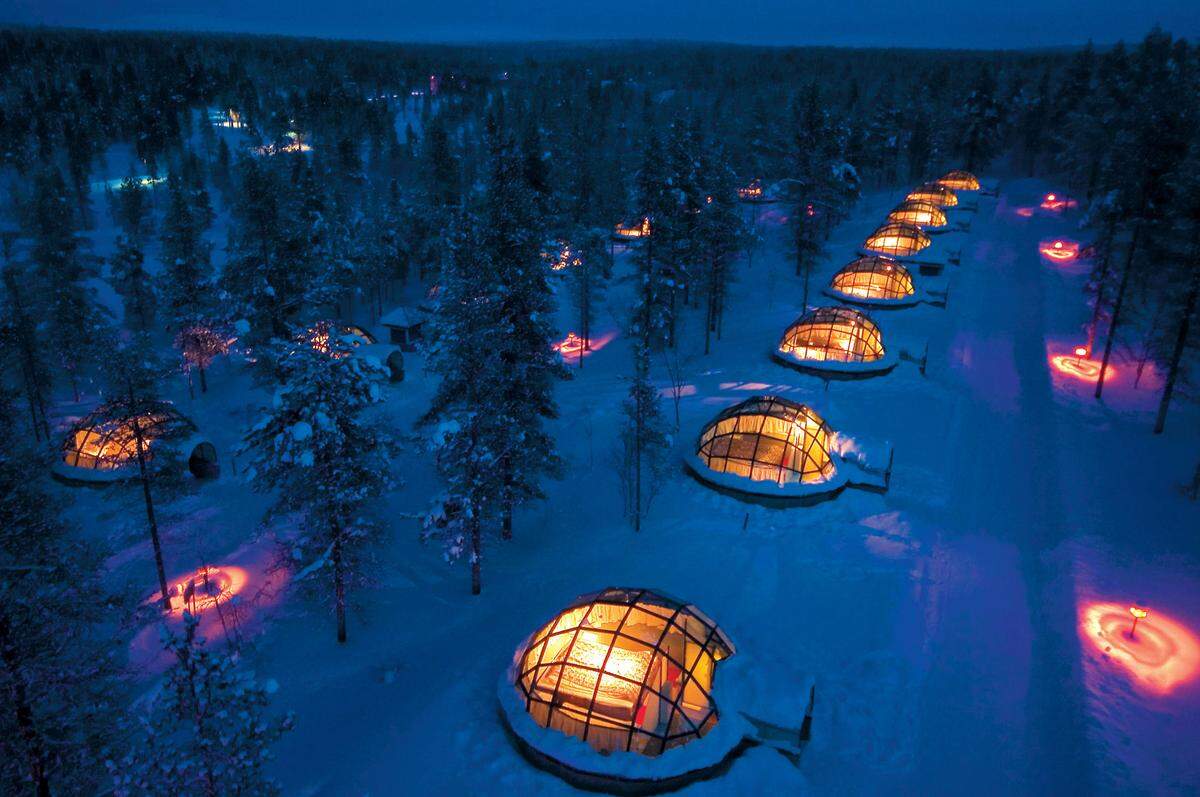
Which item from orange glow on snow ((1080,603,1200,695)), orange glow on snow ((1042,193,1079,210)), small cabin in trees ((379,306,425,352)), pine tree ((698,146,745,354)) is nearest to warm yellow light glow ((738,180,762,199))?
orange glow on snow ((1042,193,1079,210))

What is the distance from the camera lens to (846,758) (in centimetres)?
1400

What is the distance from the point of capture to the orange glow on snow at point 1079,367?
33.6 m

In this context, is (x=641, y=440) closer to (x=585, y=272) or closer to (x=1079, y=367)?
(x=585, y=272)

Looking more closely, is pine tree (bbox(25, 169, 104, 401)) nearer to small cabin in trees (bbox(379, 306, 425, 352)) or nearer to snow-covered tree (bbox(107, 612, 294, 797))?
small cabin in trees (bbox(379, 306, 425, 352))

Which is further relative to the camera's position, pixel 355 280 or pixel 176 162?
pixel 176 162

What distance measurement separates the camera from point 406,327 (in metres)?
45.1

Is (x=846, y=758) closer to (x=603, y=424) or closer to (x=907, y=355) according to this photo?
(x=603, y=424)

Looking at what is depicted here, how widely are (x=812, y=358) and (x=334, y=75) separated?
409 feet

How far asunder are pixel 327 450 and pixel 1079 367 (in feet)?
120

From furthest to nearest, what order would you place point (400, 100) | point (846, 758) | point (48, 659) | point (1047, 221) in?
point (400, 100) < point (1047, 221) < point (846, 758) < point (48, 659)

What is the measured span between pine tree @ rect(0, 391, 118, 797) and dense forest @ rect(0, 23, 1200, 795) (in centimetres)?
6

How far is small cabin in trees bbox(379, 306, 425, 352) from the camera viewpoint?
4506 centimetres

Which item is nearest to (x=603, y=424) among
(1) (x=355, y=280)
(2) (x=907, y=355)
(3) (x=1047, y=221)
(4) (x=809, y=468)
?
(4) (x=809, y=468)

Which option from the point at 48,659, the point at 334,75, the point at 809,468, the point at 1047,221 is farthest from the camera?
the point at 334,75
